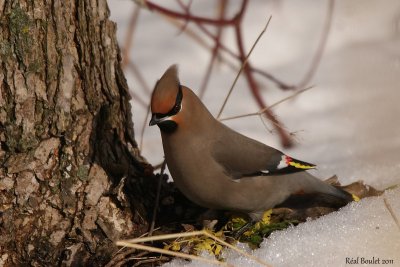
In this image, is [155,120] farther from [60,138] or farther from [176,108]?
[60,138]

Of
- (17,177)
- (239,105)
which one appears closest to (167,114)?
(17,177)

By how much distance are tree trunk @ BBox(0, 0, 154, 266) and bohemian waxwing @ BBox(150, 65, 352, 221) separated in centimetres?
30

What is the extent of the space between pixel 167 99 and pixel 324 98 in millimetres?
3034

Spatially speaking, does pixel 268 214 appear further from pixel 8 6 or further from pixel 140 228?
pixel 8 6

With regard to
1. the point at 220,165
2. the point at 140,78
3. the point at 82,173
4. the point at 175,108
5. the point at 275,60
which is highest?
the point at 275,60

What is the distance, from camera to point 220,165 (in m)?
3.65

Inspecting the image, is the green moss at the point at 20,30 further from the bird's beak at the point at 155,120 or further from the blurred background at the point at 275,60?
the blurred background at the point at 275,60

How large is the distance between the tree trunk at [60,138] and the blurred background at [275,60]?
1244 mm

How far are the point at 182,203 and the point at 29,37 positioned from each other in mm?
1115

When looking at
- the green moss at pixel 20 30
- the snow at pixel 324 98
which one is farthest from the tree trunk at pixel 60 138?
the snow at pixel 324 98

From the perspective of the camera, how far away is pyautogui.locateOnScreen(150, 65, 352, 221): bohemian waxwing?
11.6 feet

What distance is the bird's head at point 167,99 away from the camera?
332cm

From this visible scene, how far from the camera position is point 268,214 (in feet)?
12.5

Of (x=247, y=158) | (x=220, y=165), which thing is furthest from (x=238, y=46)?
(x=220, y=165)
